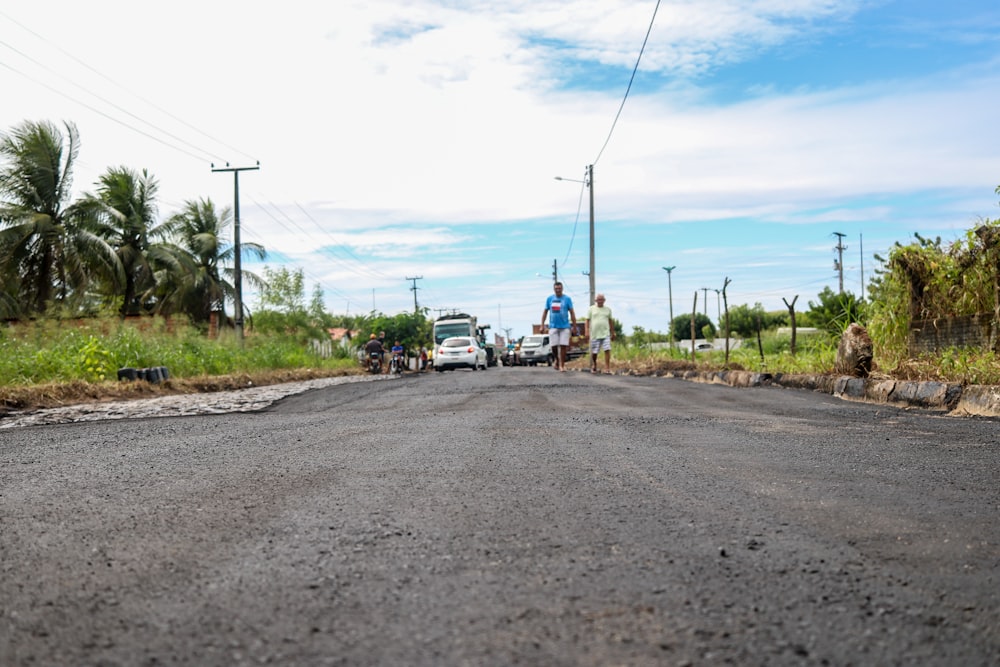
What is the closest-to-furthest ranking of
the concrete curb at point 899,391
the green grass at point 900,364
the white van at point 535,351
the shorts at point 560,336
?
the concrete curb at point 899,391, the green grass at point 900,364, the shorts at point 560,336, the white van at point 535,351

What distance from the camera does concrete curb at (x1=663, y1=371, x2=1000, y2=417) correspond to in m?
8.56

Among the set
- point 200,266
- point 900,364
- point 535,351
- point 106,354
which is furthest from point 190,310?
point 900,364

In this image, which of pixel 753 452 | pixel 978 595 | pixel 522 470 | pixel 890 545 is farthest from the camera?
pixel 753 452

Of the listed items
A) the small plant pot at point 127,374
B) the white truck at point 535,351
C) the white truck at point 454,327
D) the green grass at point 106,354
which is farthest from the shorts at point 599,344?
the white truck at point 535,351

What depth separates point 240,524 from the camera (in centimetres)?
401

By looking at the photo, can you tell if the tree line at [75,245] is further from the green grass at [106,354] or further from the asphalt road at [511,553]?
the asphalt road at [511,553]

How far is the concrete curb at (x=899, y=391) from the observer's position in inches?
337

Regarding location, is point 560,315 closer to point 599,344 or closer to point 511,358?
point 599,344

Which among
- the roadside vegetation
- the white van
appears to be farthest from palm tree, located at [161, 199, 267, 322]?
the white van

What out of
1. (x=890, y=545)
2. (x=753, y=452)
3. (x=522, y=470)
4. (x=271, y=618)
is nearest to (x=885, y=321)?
(x=753, y=452)

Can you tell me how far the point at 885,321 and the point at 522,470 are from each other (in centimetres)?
933

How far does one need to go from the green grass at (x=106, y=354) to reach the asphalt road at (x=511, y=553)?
10.0 m

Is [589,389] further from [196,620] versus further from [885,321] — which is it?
[196,620]

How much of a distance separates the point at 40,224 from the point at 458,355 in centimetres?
1500
